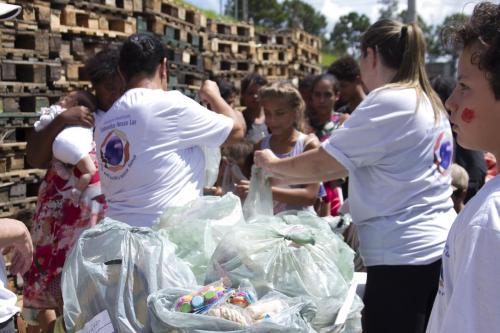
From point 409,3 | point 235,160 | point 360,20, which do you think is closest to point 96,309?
point 235,160

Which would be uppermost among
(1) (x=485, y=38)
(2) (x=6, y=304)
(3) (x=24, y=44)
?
(3) (x=24, y=44)

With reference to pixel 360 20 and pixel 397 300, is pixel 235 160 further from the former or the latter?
pixel 360 20

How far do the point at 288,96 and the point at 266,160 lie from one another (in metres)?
1.15

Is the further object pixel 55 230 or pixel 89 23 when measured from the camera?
pixel 89 23

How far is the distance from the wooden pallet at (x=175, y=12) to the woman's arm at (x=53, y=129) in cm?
321

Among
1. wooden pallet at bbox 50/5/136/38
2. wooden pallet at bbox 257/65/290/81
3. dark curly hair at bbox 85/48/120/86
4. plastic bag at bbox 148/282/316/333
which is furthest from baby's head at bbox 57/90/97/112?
wooden pallet at bbox 257/65/290/81

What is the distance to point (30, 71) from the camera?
5.14 metres

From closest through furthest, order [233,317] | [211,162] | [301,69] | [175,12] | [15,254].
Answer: [233,317], [15,254], [211,162], [175,12], [301,69]

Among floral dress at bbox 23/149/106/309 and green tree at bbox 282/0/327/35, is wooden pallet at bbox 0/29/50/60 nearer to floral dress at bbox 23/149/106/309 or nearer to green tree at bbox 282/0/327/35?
floral dress at bbox 23/149/106/309

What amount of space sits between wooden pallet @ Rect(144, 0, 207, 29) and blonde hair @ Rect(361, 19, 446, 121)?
431 cm

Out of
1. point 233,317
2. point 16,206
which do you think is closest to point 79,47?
point 16,206

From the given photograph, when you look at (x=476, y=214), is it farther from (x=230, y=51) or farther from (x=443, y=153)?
(x=230, y=51)

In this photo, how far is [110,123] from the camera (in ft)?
9.40

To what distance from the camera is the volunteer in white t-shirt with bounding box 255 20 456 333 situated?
249 centimetres
